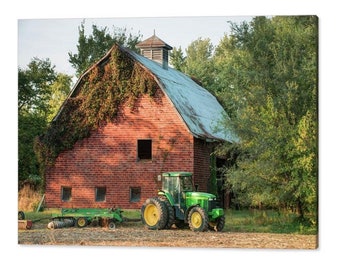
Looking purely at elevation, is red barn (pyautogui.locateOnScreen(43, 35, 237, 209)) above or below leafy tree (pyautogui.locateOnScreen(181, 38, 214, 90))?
below

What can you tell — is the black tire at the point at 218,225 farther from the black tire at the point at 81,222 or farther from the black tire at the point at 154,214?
the black tire at the point at 81,222

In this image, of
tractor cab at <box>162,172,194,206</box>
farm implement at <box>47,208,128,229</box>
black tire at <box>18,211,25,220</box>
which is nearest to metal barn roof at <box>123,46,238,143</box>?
tractor cab at <box>162,172,194,206</box>

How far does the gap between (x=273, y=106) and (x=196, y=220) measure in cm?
235

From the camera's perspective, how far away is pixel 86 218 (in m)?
16.5

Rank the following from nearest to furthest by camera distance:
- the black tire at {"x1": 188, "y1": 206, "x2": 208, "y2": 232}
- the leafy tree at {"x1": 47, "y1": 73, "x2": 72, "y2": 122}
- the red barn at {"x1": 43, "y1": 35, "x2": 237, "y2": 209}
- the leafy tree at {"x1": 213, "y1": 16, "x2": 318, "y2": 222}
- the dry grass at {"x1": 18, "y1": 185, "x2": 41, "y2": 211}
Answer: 1. the leafy tree at {"x1": 213, "y1": 16, "x2": 318, "y2": 222}
2. the black tire at {"x1": 188, "y1": 206, "x2": 208, "y2": 232}
3. the dry grass at {"x1": 18, "y1": 185, "x2": 41, "y2": 211}
4. the red barn at {"x1": 43, "y1": 35, "x2": 237, "y2": 209}
5. the leafy tree at {"x1": 47, "y1": 73, "x2": 72, "y2": 122}

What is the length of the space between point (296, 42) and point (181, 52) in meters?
1.97

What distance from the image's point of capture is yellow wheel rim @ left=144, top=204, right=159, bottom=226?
1620cm

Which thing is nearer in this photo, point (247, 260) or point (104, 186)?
point (247, 260)

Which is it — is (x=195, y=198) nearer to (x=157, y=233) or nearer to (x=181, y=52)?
(x=157, y=233)

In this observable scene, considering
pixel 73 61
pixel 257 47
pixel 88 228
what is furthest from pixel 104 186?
pixel 257 47

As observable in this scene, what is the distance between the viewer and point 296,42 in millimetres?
15258

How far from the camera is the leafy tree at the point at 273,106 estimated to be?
49.2 ft

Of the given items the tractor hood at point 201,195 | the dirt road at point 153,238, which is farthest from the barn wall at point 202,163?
the dirt road at point 153,238

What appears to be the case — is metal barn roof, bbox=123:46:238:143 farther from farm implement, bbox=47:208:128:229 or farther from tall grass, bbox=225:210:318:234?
farm implement, bbox=47:208:128:229
